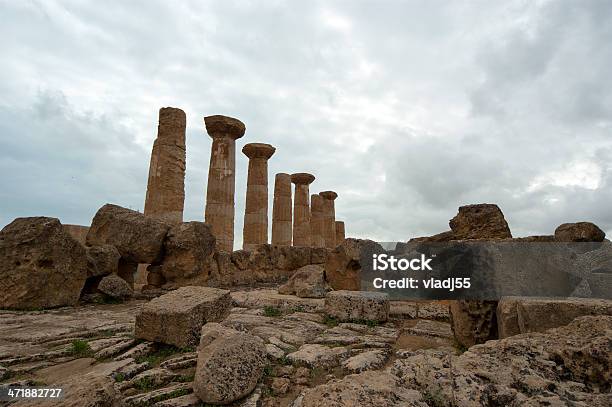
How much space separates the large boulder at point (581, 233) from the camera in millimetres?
5512

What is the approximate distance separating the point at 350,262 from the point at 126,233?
4.94 m

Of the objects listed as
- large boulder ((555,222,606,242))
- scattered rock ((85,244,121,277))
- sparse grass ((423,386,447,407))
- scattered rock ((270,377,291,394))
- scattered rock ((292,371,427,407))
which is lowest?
scattered rock ((270,377,291,394))

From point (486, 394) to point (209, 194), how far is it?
12826 millimetres

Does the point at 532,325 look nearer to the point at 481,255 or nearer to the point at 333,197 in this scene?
the point at 481,255

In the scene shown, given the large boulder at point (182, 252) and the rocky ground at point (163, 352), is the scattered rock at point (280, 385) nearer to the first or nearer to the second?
the rocky ground at point (163, 352)

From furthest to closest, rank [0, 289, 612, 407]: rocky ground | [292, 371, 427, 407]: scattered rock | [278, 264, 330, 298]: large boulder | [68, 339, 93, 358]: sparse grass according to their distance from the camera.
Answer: [278, 264, 330, 298]: large boulder < [68, 339, 93, 358]: sparse grass < [0, 289, 612, 407]: rocky ground < [292, 371, 427, 407]: scattered rock

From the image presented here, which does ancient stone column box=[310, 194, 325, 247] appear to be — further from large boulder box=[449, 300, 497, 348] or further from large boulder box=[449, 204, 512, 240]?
large boulder box=[449, 300, 497, 348]

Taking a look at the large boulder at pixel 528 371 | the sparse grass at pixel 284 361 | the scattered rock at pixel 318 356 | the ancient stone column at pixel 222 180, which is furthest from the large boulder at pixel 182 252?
the large boulder at pixel 528 371

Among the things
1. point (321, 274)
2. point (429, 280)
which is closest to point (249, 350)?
point (429, 280)

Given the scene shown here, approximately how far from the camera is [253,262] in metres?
10.9

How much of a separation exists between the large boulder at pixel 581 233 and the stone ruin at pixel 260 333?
0.02 m

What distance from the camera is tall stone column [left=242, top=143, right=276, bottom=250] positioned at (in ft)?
52.8

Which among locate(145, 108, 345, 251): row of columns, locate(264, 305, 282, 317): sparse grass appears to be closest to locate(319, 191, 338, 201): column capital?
locate(145, 108, 345, 251): row of columns

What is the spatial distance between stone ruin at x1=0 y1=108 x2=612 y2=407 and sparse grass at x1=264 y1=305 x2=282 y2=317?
6 centimetres
